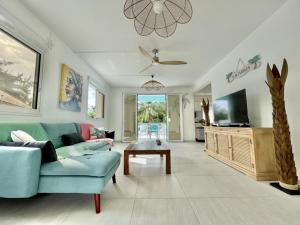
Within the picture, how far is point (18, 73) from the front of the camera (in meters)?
2.41

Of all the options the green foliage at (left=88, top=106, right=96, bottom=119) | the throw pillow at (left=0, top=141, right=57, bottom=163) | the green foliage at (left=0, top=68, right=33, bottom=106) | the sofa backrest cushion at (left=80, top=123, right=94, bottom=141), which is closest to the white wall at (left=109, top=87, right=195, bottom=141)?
the green foliage at (left=88, top=106, right=96, bottom=119)

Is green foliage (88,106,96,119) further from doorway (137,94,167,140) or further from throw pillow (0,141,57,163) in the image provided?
throw pillow (0,141,57,163)

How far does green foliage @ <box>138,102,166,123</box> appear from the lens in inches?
311

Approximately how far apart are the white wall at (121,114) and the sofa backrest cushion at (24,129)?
5011 millimetres

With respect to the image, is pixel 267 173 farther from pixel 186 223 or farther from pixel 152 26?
pixel 152 26

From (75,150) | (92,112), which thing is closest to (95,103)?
(92,112)

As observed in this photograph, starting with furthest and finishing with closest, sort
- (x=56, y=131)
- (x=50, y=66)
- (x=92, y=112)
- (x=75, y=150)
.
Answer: (x=92, y=112), (x=50, y=66), (x=56, y=131), (x=75, y=150)

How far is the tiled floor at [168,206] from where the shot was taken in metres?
1.39

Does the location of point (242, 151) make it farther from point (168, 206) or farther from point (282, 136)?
point (168, 206)

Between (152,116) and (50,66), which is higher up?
(50,66)

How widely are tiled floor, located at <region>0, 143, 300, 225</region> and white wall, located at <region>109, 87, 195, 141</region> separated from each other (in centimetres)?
536

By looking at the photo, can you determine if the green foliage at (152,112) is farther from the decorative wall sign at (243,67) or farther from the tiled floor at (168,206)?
the tiled floor at (168,206)

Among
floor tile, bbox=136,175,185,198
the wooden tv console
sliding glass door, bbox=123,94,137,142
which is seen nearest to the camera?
floor tile, bbox=136,175,185,198

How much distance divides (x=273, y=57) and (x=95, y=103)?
534cm
